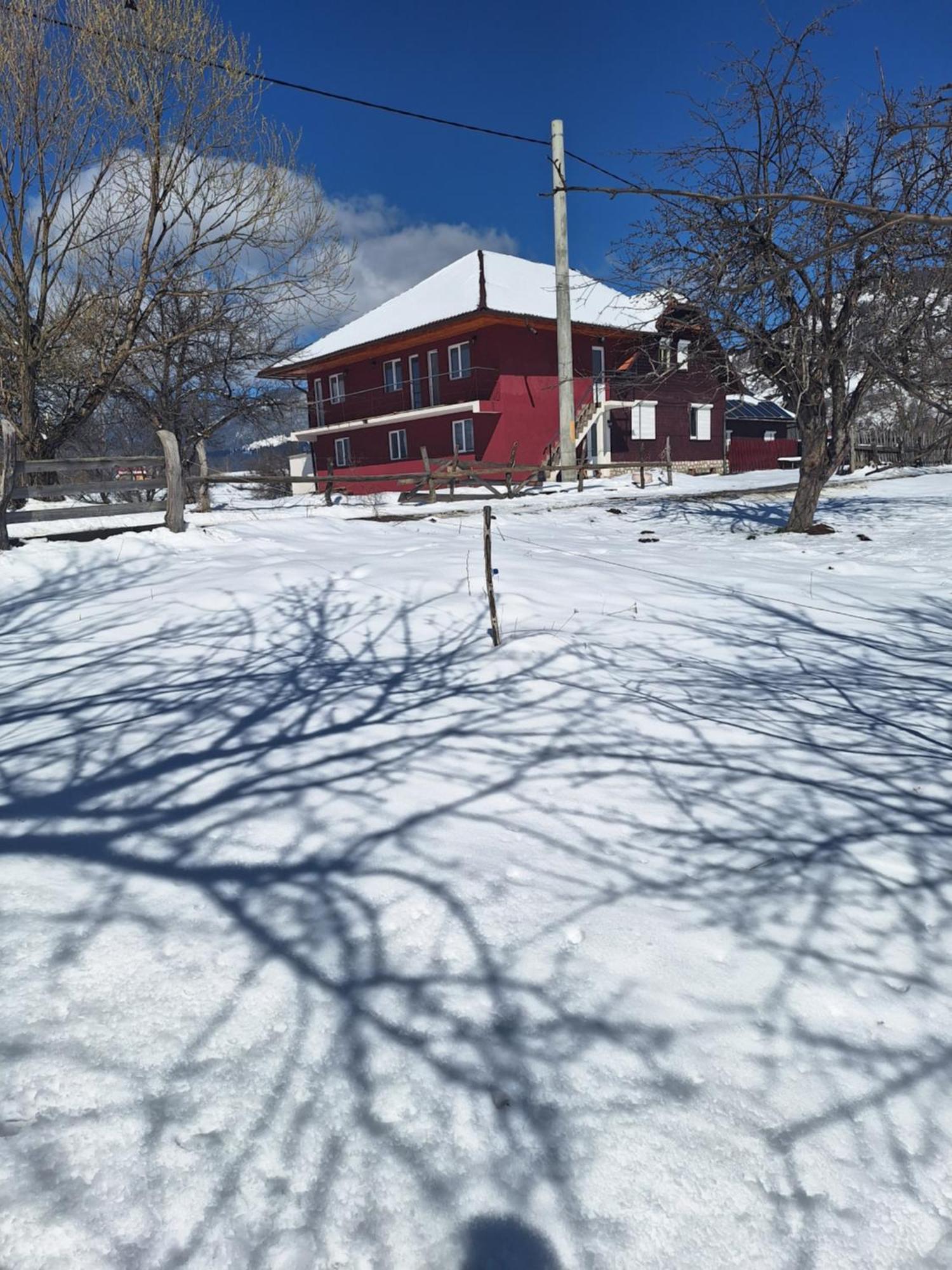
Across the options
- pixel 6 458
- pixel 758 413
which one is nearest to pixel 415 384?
pixel 6 458

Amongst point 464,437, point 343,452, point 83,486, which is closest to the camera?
point 83,486

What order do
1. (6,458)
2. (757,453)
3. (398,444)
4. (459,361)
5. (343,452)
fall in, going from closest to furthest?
(6,458), (459,361), (398,444), (343,452), (757,453)

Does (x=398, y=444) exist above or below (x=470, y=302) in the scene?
below

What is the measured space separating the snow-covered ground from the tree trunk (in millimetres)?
7303

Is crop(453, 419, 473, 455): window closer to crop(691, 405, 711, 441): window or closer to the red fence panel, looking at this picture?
crop(691, 405, 711, 441): window

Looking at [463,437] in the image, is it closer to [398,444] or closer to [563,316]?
[398,444]

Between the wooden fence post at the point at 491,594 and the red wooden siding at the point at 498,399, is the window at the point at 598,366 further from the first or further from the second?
the wooden fence post at the point at 491,594

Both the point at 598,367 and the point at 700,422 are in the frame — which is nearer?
the point at 598,367

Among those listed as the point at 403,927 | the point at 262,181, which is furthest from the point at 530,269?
the point at 403,927

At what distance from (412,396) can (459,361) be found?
2.92 meters

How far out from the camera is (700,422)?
1352 inches

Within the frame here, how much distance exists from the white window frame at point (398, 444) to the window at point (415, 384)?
1254 millimetres

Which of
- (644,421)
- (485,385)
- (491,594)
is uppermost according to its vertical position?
(485,385)

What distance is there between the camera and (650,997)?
224 centimetres
